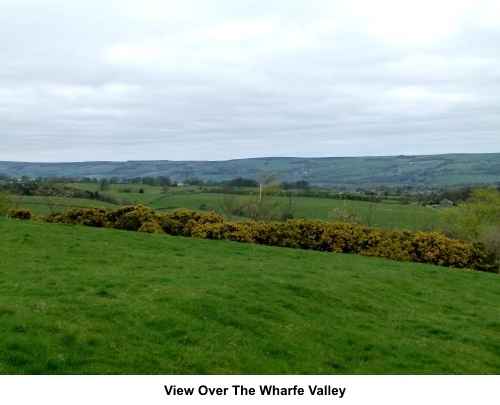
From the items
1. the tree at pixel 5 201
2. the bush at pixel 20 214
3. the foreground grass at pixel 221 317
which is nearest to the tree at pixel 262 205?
the bush at pixel 20 214

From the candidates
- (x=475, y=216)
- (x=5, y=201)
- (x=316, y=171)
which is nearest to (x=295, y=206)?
(x=475, y=216)

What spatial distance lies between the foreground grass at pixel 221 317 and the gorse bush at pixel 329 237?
8238 millimetres

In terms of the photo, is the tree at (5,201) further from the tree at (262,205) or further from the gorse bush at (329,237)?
the tree at (262,205)

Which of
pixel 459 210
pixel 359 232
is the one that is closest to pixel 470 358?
pixel 359 232

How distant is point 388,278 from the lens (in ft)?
67.8

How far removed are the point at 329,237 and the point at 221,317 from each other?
64.9ft

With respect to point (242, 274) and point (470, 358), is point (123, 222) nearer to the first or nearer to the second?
point (242, 274)

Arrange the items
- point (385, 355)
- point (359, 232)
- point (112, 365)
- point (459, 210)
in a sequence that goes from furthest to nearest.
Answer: point (459, 210)
point (359, 232)
point (385, 355)
point (112, 365)

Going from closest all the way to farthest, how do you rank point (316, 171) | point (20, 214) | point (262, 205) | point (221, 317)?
point (221, 317), point (20, 214), point (262, 205), point (316, 171)

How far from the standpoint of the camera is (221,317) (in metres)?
11.6

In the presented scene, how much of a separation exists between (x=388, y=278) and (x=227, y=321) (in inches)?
434

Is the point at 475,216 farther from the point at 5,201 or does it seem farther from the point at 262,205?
the point at 5,201

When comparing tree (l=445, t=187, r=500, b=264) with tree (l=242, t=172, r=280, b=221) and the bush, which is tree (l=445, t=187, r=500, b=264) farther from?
the bush

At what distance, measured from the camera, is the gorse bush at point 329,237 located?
99.7ft
